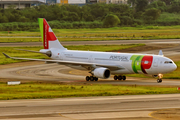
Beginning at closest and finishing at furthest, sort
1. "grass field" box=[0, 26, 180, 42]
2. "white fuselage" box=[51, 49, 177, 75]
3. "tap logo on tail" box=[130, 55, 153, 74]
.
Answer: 1. "white fuselage" box=[51, 49, 177, 75]
2. "tap logo on tail" box=[130, 55, 153, 74]
3. "grass field" box=[0, 26, 180, 42]

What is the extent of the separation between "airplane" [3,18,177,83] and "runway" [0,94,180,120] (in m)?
12.1

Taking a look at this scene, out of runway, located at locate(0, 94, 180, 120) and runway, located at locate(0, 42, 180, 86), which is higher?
runway, located at locate(0, 94, 180, 120)

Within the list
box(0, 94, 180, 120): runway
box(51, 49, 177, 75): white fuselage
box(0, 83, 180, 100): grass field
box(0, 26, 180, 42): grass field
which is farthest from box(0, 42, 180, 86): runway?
box(0, 26, 180, 42): grass field

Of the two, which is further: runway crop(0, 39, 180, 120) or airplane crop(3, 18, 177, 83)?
airplane crop(3, 18, 177, 83)

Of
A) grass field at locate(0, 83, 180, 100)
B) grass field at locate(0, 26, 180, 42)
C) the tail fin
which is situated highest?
the tail fin


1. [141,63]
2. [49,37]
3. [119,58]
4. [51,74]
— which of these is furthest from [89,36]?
[141,63]

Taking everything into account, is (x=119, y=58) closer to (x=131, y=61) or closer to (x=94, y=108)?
(x=131, y=61)

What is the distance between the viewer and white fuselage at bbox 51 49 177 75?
44031 millimetres

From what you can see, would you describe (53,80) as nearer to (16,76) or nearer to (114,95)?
(16,76)

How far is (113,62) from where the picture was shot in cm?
4753

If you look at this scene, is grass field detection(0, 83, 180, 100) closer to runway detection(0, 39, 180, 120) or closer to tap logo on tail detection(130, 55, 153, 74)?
runway detection(0, 39, 180, 120)

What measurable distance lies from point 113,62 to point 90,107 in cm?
2093

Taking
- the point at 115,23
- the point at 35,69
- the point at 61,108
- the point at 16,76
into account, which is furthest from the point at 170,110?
the point at 115,23

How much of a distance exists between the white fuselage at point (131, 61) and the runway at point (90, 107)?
39.3 feet
